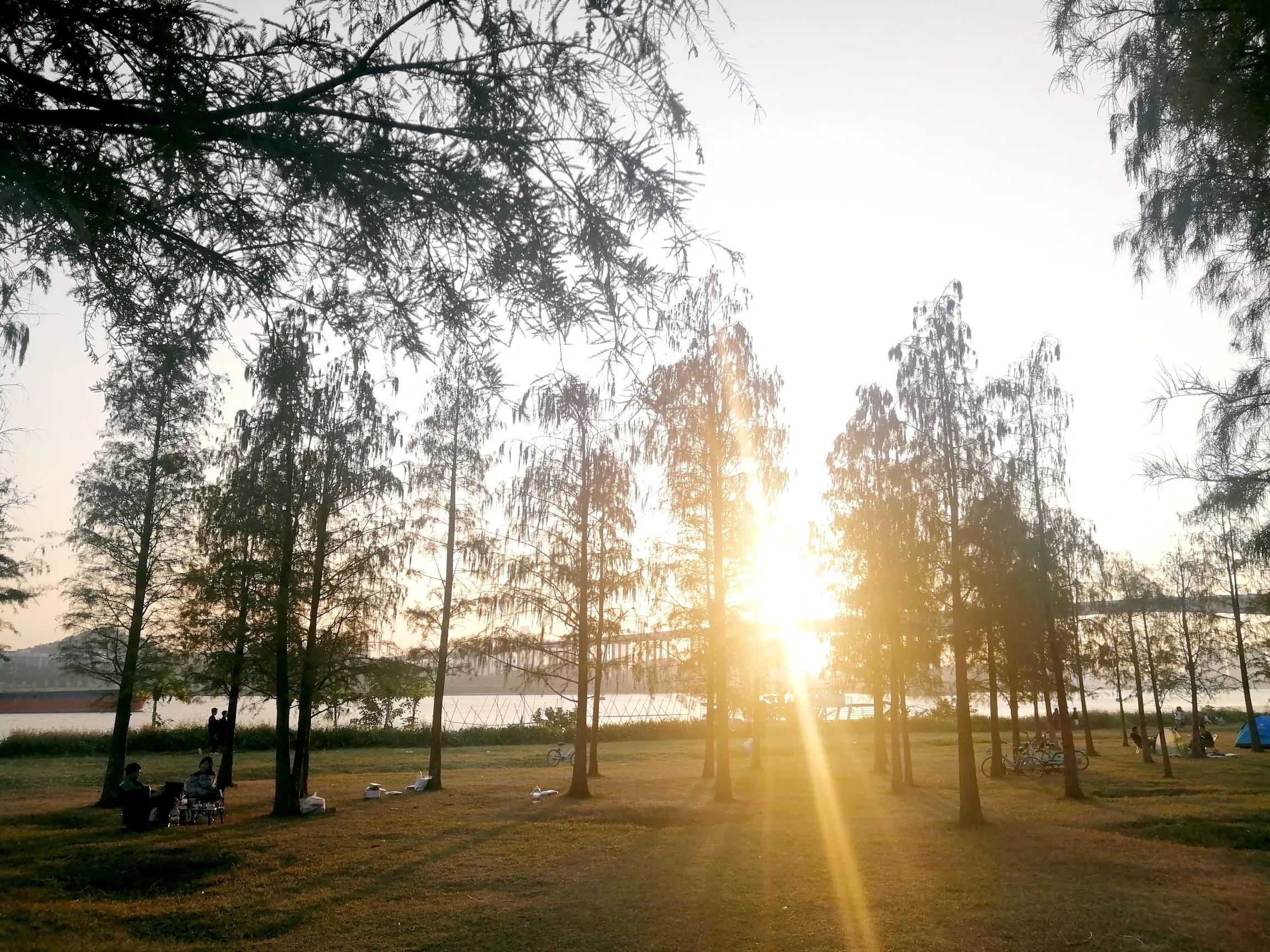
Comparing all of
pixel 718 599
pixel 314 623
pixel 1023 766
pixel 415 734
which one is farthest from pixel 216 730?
pixel 1023 766

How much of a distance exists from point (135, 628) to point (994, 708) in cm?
2239

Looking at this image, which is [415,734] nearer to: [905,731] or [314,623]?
[314,623]

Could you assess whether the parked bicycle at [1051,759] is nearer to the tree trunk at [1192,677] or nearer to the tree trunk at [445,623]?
the tree trunk at [1192,677]

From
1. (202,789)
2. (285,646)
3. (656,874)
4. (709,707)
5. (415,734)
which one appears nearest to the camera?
(656,874)

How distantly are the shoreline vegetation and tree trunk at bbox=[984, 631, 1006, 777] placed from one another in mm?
1457

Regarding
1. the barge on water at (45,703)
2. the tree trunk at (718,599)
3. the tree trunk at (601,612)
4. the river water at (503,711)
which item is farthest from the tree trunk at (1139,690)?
the barge on water at (45,703)

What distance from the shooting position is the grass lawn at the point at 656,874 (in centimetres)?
809

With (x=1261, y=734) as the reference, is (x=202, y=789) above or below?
above

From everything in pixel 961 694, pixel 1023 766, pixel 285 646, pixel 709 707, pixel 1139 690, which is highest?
pixel 285 646

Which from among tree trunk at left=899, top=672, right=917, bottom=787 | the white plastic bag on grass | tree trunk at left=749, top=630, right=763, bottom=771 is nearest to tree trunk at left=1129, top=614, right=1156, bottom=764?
tree trunk at left=899, top=672, right=917, bottom=787

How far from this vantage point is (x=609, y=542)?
2002 centimetres

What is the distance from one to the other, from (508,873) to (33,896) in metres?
5.64

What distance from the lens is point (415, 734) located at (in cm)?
3900

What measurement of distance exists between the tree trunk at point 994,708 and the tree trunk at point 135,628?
2140cm
